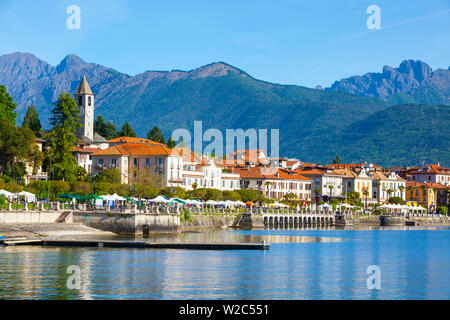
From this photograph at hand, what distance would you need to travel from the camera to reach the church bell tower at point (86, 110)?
141 metres

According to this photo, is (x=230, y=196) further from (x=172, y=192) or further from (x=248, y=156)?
(x=248, y=156)

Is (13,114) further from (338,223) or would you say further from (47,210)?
(338,223)

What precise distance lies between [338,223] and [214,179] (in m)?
22.2

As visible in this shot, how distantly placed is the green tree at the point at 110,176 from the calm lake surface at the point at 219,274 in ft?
139

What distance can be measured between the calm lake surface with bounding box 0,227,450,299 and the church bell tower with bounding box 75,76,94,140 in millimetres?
82594

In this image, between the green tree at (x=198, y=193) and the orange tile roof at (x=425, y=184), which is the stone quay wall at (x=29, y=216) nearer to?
the green tree at (x=198, y=193)

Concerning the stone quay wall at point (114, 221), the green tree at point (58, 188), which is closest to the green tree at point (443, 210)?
the green tree at point (58, 188)

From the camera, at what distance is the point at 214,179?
124 metres

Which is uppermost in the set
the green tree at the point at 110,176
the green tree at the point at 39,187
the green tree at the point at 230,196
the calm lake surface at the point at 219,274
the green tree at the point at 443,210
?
the green tree at the point at 110,176

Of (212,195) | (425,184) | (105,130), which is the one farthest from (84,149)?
(425,184)

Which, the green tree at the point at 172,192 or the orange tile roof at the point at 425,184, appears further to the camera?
the orange tile roof at the point at 425,184

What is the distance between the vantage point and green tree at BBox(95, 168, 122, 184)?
101500 millimetres

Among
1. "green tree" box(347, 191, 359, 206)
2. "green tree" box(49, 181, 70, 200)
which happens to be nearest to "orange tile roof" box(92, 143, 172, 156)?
"green tree" box(49, 181, 70, 200)

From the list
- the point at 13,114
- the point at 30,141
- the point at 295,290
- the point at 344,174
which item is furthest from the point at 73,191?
the point at 344,174
